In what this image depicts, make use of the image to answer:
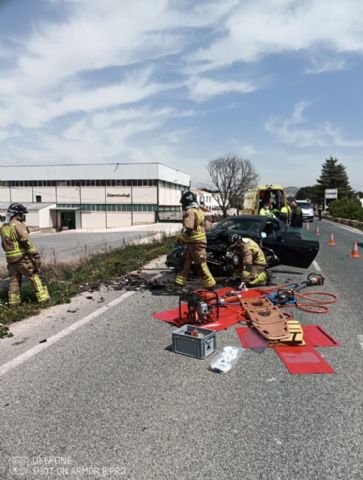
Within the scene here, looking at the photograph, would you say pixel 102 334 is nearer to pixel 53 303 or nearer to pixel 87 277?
pixel 53 303

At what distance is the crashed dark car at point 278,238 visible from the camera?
27.9ft

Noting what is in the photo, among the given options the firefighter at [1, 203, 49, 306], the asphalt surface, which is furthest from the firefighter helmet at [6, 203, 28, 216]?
the asphalt surface

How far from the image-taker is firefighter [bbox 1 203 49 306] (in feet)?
20.0

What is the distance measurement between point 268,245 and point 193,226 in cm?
244

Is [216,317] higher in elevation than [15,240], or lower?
lower

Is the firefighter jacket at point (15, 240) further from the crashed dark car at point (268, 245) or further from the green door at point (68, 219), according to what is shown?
the green door at point (68, 219)

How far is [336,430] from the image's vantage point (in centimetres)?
280

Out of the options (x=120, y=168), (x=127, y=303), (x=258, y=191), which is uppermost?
(x=120, y=168)

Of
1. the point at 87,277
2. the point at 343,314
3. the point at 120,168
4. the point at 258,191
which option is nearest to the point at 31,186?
the point at 120,168

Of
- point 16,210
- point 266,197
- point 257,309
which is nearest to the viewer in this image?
point 257,309

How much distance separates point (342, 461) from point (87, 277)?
6.85m

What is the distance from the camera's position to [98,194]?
64.0 m

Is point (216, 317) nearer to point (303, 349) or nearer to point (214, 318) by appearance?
point (214, 318)

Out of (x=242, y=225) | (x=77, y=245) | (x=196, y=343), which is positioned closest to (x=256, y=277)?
(x=242, y=225)
